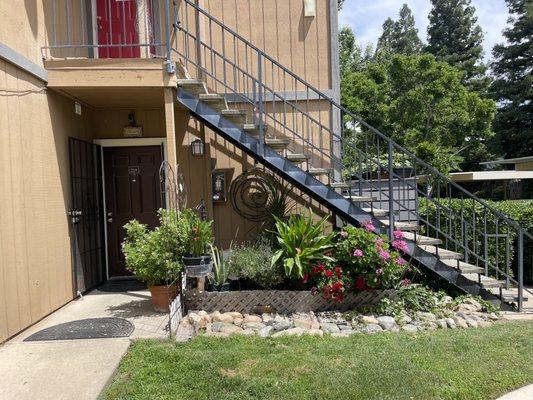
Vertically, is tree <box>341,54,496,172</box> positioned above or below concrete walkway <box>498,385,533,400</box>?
above

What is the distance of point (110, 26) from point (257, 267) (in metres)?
3.93

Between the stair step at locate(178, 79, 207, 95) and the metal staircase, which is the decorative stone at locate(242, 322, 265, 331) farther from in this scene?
the stair step at locate(178, 79, 207, 95)

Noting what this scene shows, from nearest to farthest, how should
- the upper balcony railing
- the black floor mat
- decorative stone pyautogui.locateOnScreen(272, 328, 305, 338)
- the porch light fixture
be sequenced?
decorative stone pyautogui.locateOnScreen(272, 328, 305, 338) → the upper balcony railing → the black floor mat → the porch light fixture

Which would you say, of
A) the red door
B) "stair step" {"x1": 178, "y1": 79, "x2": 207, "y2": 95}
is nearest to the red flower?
"stair step" {"x1": 178, "y1": 79, "x2": 207, "y2": 95}

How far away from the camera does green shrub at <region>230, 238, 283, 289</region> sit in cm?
467

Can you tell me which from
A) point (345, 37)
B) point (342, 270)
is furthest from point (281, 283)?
point (345, 37)

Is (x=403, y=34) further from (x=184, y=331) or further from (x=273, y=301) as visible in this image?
(x=184, y=331)

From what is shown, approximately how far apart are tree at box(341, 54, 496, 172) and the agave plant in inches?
275

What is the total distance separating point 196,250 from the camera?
4.27 m

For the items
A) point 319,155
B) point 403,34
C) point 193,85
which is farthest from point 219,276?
point 403,34

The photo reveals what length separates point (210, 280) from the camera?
15.5 ft

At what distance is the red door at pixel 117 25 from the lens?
19.0ft

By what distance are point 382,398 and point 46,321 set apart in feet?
11.1

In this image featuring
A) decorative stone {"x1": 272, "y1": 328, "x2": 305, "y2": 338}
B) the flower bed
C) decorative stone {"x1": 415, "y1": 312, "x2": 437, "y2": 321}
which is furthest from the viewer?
the flower bed
